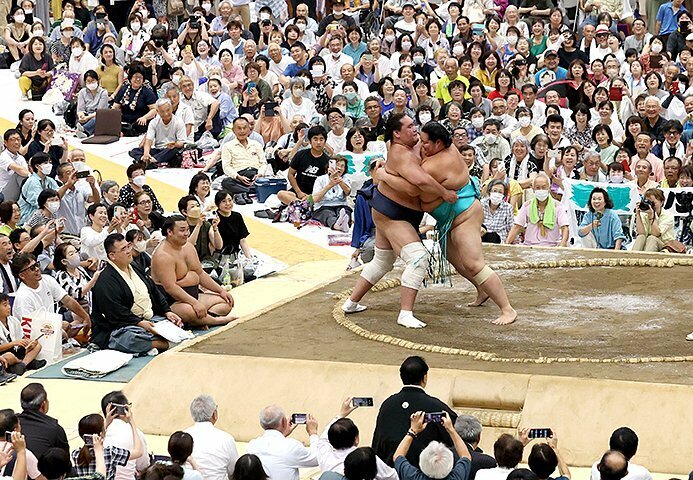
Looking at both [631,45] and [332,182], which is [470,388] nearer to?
[332,182]

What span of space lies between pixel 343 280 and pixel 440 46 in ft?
16.9

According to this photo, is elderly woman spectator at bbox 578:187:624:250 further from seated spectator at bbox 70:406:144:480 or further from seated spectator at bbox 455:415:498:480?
seated spectator at bbox 70:406:144:480

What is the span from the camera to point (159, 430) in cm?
591

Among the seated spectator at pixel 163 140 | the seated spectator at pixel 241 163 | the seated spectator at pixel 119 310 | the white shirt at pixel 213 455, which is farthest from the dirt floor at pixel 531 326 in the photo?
the seated spectator at pixel 163 140

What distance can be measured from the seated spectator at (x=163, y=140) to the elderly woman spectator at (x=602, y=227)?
3261mm

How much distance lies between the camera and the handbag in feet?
22.4

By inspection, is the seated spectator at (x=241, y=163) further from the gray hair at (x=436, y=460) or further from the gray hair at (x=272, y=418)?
the gray hair at (x=436, y=460)

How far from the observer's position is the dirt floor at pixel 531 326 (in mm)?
5934

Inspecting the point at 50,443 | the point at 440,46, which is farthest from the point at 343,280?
the point at 440,46

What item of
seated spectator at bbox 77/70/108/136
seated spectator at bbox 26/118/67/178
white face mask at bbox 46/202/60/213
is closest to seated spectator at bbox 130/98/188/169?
seated spectator at bbox 77/70/108/136

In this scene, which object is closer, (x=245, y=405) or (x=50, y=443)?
(x=50, y=443)

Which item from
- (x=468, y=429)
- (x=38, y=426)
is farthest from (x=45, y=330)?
(x=468, y=429)

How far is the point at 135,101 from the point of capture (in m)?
11.4

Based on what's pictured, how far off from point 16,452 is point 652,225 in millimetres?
4661
